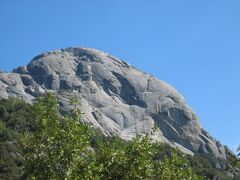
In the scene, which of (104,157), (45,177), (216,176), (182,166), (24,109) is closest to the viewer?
(45,177)

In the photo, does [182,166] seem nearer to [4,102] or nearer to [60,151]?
[60,151]

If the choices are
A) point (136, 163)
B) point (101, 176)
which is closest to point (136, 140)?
point (136, 163)

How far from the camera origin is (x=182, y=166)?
110 feet

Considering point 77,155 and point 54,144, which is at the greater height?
point 54,144

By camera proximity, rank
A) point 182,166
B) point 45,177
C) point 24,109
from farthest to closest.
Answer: point 24,109, point 182,166, point 45,177

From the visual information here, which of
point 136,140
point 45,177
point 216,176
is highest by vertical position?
point 216,176

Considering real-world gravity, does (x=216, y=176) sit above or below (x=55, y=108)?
above

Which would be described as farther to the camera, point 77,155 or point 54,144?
point 54,144

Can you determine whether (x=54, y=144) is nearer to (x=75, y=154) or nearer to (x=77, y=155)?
(x=75, y=154)

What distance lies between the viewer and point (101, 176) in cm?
2872

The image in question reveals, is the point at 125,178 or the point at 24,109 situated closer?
the point at 125,178

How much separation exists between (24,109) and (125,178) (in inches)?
6379

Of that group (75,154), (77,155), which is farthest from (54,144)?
(77,155)

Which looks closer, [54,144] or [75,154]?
[75,154]
